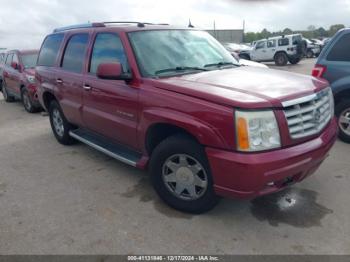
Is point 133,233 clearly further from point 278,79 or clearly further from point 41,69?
point 41,69

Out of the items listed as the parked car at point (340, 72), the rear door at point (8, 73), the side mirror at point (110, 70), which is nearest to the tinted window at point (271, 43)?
the rear door at point (8, 73)

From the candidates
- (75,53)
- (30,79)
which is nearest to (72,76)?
(75,53)

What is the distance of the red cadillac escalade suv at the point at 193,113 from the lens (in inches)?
116

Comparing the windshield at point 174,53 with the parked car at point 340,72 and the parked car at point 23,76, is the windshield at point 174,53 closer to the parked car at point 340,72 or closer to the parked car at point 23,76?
the parked car at point 340,72

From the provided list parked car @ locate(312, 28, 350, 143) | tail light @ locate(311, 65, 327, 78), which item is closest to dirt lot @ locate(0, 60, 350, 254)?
parked car @ locate(312, 28, 350, 143)

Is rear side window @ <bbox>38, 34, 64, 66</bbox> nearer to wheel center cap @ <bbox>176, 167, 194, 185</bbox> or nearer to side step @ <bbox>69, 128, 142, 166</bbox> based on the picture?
side step @ <bbox>69, 128, 142, 166</bbox>

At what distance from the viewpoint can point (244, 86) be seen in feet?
10.9

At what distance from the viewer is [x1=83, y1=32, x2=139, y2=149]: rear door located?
3.95 m

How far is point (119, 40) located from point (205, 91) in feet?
5.06

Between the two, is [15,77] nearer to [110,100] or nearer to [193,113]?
[110,100]

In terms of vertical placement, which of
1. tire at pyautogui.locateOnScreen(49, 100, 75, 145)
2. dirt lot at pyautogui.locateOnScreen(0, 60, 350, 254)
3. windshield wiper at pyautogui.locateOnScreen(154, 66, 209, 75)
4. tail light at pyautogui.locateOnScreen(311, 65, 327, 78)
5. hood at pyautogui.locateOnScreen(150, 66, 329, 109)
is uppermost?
windshield wiper at pyautogui.locateOnScreen(154, 66, 209, 75)

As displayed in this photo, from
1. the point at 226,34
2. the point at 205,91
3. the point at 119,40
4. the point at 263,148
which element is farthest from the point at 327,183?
the point at 226,34

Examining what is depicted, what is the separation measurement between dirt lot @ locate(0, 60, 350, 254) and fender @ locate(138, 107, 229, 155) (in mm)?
883

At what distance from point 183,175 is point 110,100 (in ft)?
4.52
